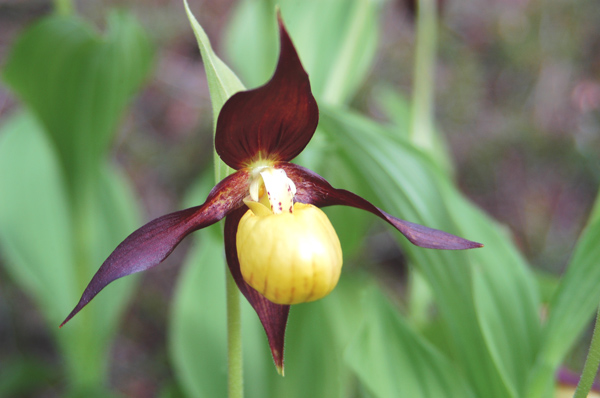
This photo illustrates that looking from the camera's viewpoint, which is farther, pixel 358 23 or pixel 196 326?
pixel 358 23

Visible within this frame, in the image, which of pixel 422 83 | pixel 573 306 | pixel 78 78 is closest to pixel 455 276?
pixel 573 306

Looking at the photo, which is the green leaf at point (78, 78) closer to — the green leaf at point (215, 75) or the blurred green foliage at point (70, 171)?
the blurred green foliage at point (70, 171)

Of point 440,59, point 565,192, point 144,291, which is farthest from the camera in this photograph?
point 440,59

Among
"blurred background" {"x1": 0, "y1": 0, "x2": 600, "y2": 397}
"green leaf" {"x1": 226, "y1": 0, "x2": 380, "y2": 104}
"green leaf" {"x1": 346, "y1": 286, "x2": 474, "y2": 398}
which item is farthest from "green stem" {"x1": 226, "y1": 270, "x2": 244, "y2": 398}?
"blurred background" {"x1": 0, "y1": 0, "x2": 600, "y2": 397}

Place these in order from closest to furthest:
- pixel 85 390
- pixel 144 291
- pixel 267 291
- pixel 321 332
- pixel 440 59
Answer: pixel 267 291 → pixel 321 332 → pixel 85 390 → pixel 144 291 → pixel 440 59

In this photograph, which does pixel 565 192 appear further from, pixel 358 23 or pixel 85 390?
pixel 85 390

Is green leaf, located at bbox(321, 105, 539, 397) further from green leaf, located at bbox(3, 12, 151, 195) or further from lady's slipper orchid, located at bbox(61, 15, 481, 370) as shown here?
green leaf, located at bbox(3, 12, 151, 195)

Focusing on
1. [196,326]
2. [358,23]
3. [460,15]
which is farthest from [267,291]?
[460,15]

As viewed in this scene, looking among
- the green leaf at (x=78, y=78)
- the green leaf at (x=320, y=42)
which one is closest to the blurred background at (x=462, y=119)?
the green leaf at (x=320, y=42)
